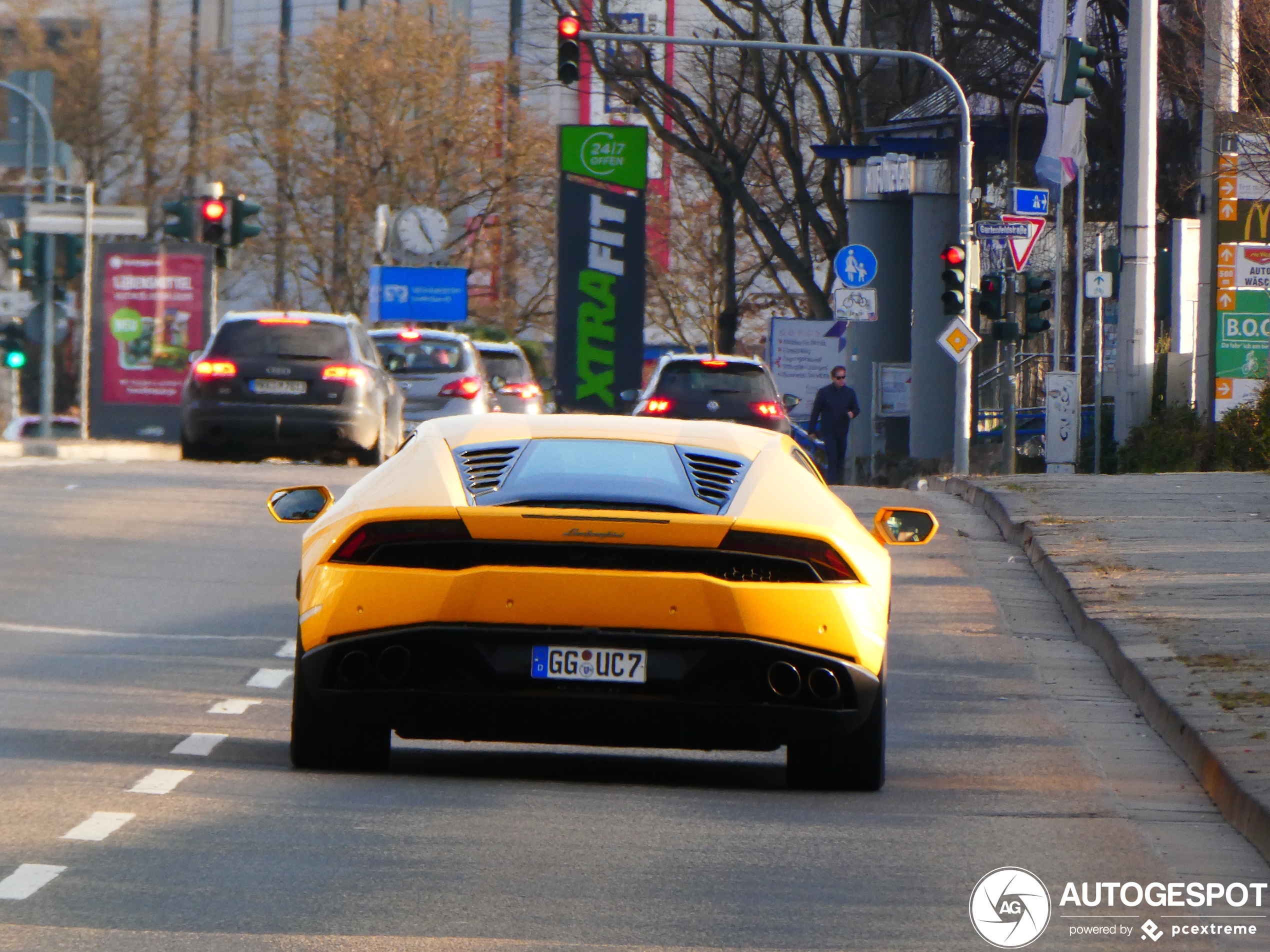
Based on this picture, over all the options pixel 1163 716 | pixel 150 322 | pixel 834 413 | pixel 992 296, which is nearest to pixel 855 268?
pixel 834 413

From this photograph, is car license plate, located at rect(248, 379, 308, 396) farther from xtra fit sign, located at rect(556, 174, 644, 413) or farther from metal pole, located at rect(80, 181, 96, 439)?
xtra fit sign, located at rect(556, 174, 644, 413)

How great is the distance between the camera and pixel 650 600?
24.7 feet

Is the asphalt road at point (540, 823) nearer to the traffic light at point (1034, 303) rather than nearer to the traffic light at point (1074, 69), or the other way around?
the traffic light at point (1074, 69)

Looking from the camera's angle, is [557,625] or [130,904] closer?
[130,904]

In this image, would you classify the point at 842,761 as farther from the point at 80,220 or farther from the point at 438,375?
the point at 80,220

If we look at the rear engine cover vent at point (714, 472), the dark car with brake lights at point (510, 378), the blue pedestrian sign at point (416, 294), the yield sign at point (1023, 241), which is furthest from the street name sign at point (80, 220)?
the rear engine cover vent at point (714, 472)

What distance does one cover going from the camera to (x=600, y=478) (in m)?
7.72

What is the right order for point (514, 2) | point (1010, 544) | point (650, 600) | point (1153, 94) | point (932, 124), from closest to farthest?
1. point (650, 600)
2. point (1010, 544)
3. point (1153, 94)
4. point (932, 124)
5. point (514, 2)

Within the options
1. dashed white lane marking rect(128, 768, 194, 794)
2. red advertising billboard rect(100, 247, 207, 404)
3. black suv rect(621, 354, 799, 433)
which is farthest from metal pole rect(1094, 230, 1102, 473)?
dashed white lane marking rect(128, 768, 194, 794)

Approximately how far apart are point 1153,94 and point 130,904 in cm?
→ 2637

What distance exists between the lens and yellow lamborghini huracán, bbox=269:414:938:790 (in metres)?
7.52

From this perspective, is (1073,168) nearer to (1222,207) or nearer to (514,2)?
(1222,207)

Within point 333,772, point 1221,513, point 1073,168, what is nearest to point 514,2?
point 1073,168

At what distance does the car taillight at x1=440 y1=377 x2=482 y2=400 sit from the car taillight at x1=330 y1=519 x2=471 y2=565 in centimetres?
2201
